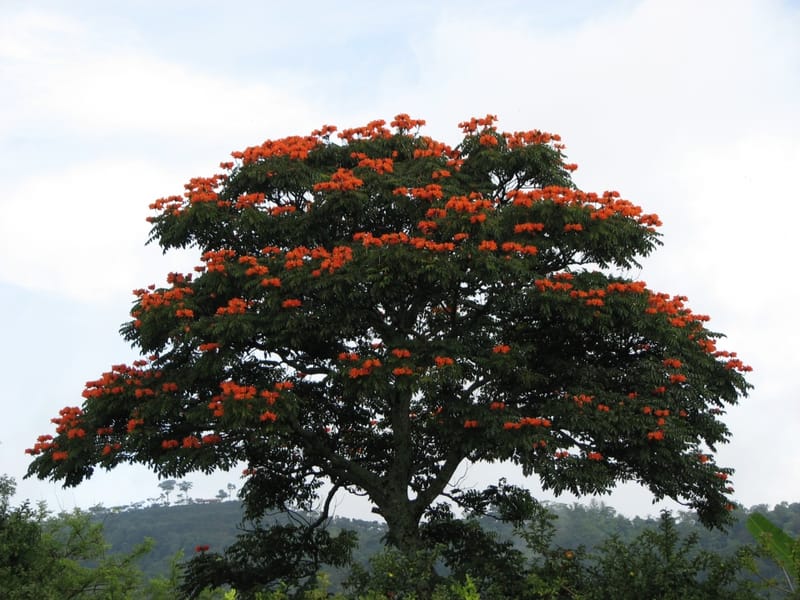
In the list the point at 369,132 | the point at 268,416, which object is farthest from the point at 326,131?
the point at 268,416

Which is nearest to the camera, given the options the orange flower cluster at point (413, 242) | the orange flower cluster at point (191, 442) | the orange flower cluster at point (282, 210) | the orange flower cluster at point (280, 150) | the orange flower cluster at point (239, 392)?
the orange flower cluster at point (239, 392)

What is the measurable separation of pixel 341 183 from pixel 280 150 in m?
2.86

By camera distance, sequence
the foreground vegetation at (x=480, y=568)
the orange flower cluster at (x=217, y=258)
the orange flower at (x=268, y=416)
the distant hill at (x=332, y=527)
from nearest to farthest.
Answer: the foreground vegetation at (x=480, y=568) → the orange flower at (x=268, y=416) → the orange flower cluster at (x=217, y=258) → the distant hill at (x=332, y=527)

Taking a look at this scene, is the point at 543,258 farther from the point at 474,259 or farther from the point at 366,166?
the point at 366,166

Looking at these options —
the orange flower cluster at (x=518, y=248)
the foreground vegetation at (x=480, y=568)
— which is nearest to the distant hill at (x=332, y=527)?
the foreground vegetation at (x=480, y=568)

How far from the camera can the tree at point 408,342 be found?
17.3m


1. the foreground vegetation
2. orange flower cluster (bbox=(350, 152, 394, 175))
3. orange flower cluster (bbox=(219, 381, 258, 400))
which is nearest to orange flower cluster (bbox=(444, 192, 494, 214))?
orange flower cluster (bbox=(350, 152, 394, 175))

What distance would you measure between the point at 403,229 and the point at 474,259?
136 inches

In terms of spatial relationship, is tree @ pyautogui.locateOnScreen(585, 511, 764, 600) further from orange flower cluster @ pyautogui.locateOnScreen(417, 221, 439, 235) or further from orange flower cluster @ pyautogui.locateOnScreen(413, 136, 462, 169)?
orange flower cluster @ pyautogui.locateOnScreen(413, 136, 462, 169)

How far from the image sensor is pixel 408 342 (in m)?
17.8

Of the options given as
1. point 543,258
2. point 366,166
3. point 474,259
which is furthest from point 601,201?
point 366,166

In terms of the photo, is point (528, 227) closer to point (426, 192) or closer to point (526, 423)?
point (426, 192)

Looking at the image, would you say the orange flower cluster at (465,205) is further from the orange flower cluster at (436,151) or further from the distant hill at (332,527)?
the distant hill at (332,527)

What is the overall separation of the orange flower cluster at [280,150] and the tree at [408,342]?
6 cm
